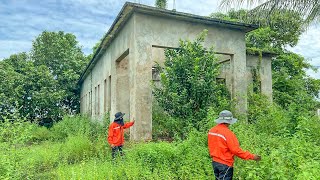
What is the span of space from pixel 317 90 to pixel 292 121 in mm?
17423

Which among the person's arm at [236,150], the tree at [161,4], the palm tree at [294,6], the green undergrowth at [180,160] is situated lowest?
the green undergrowth at [180,160]

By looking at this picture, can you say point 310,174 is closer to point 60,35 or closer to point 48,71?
point 48,71

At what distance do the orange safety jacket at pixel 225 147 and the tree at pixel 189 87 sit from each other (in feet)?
14.8

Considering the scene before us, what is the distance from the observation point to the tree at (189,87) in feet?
34.3

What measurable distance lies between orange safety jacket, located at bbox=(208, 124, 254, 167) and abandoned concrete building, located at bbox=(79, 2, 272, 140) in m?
5.46

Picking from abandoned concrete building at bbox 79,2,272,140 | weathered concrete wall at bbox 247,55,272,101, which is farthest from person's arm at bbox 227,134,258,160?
weathered concrete wall at bbox 247,55,272,101

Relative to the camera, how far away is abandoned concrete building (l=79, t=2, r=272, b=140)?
11164mm

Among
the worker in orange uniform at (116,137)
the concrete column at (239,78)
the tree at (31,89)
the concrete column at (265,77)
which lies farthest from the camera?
the tree at (31,89)

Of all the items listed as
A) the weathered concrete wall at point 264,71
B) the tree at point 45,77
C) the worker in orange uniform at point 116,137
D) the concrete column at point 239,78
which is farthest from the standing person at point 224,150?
the tree at point 45,77

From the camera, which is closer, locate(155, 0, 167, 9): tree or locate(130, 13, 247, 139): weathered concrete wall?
locate(130, 13, 247, 139): weathered concrete wall

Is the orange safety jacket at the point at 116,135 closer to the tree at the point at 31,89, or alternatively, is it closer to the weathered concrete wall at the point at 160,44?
the weathered concrete wall at the point at 160,44

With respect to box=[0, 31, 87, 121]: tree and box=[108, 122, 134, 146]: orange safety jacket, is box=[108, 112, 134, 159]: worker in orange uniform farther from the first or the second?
box=[0, 31, 87, 121]: tree

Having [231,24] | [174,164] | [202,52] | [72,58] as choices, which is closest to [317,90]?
[231,24]

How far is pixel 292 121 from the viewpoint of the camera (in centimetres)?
888
